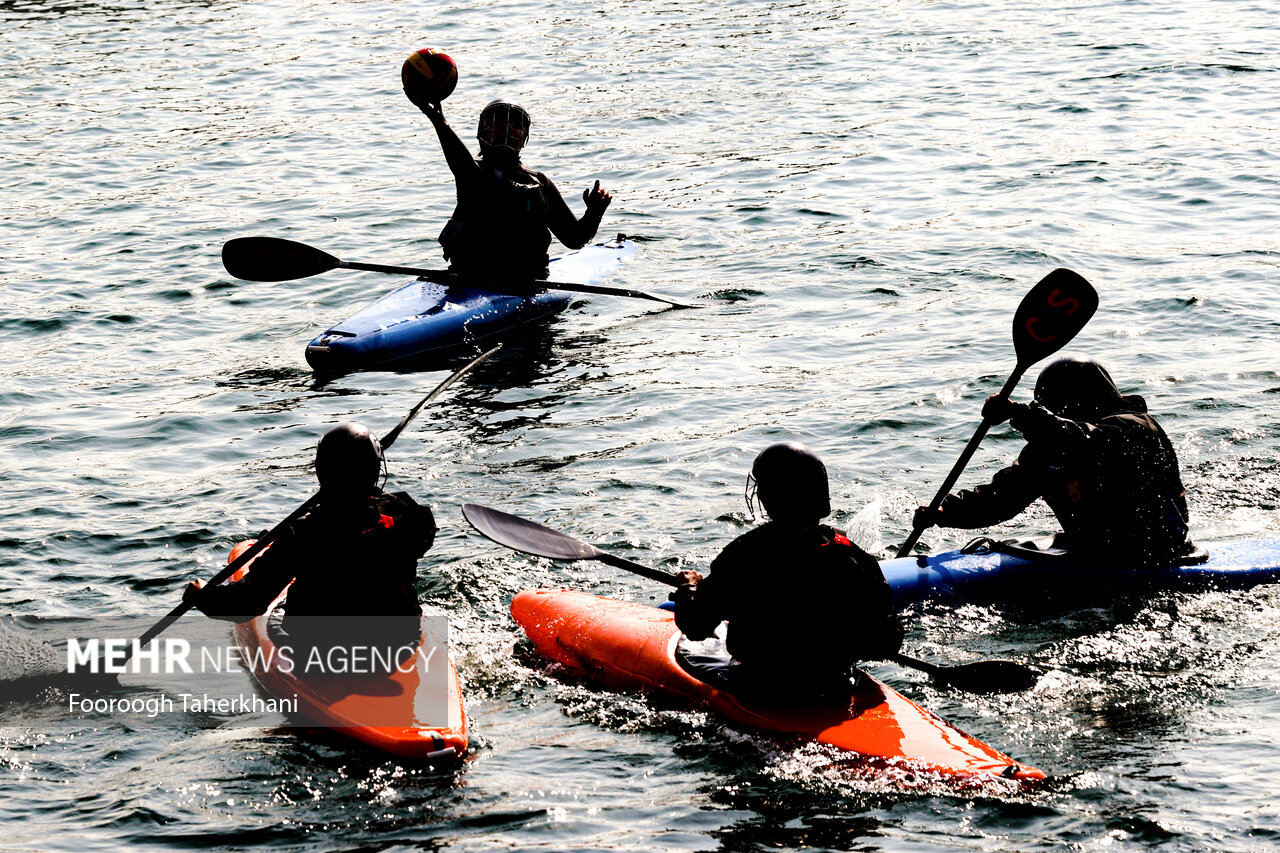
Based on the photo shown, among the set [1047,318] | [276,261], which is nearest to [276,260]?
[276,261]

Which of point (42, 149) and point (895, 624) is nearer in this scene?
point (895, 624)

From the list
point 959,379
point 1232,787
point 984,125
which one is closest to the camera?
point 1232,787

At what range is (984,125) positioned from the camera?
49.0ft

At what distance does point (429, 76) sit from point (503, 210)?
105cm

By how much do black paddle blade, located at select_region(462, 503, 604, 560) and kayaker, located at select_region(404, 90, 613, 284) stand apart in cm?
397

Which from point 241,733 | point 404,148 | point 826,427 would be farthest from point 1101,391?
point 404,148

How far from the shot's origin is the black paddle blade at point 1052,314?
6191 millimetres

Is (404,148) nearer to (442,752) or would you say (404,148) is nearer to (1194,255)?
(1194,255)

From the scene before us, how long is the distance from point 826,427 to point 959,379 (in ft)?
3.64

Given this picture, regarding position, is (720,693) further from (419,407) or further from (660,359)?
(660,359)

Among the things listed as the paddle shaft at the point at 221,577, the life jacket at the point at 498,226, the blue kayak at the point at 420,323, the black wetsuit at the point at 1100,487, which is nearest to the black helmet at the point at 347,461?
the paddle shaft at the point at 221,577

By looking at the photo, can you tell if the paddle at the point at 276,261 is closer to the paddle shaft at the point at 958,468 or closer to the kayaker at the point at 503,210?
the kayaker at the point at 503,210

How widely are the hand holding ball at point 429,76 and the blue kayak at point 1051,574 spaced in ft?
15.1

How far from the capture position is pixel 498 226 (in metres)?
9.83
